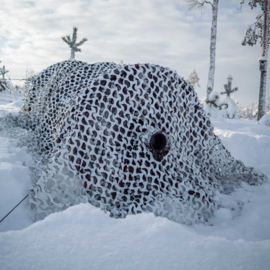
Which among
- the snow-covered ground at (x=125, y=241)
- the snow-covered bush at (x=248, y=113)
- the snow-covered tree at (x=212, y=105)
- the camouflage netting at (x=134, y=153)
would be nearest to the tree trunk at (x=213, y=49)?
the snow-covered tree at (x=212, y=105)

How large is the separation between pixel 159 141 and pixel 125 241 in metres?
1.15

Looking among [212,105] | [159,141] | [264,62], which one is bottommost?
[159,141]

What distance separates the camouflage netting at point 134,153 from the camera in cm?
209

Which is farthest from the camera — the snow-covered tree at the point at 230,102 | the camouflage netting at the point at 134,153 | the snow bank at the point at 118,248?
the snow-covered tree at the point at 230,102

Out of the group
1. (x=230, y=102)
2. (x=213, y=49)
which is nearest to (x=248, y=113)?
(x=230, y=102)

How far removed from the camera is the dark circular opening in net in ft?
7.65

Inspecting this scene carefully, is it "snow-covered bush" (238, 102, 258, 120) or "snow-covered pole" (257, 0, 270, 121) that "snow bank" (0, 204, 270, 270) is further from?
"snow-covered bush" (238, 102, 258, 120)

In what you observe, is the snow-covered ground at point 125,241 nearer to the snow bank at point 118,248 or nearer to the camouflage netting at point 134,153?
the snow bank at point 118,248

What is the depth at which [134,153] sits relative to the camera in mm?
2240

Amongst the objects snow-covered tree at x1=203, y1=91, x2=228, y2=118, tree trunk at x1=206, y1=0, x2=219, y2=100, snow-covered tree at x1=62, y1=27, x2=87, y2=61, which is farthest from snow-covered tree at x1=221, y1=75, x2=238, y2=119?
snow-covered tree at x1=62, y1=27, x2=87, y2=61

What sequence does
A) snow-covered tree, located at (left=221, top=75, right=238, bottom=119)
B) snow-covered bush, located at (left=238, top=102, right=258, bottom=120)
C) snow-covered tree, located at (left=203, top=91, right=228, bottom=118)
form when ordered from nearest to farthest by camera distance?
snow-covered tree, located at (left=203, top=91, right=228, bottom=118) < snow-covered tree, located at (left=221, top=75, right=238, bottom=119) < snow-covered bush, located at (left=238, top=102, right=258, bottom=120)

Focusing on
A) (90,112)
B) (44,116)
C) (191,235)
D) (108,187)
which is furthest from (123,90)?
(44,116)

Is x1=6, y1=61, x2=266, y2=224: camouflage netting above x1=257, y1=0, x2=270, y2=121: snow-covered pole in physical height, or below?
below

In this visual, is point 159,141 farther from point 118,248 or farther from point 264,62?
point 264,62
